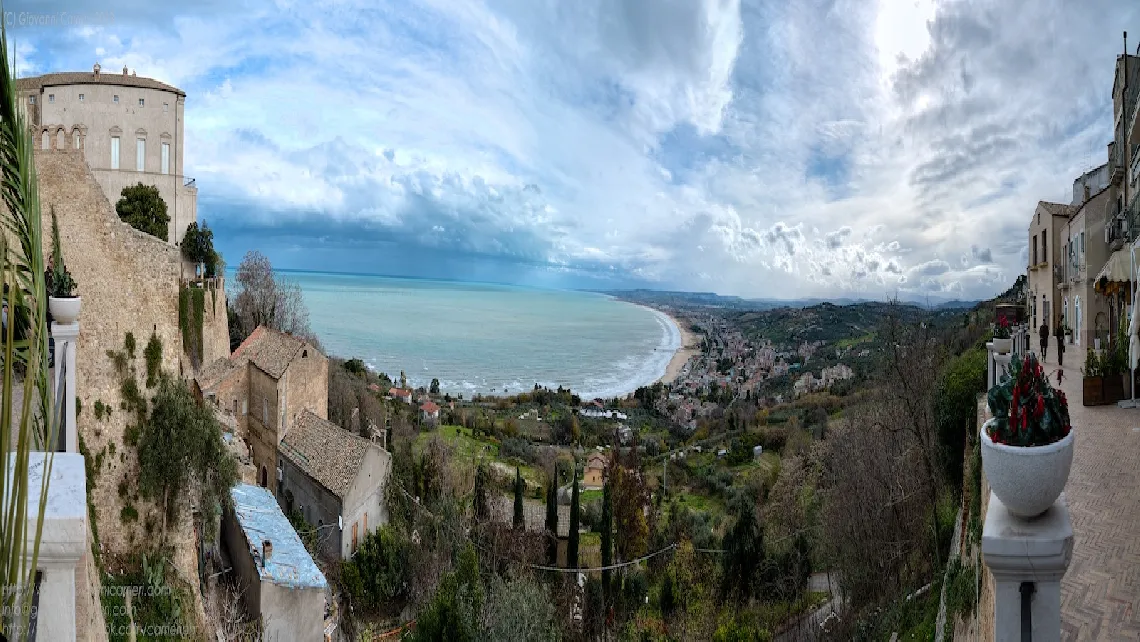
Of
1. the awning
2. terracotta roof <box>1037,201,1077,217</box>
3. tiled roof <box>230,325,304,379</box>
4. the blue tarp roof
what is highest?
terracotta roof <box>1037,201,1077,217</box>

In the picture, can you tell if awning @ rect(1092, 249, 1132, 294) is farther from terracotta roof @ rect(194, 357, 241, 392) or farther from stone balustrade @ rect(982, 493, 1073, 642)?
terracotta roof @ rect(194, 357, 241, 392)

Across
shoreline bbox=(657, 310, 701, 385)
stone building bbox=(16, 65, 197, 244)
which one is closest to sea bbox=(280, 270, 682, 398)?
shoreline bbox=(657, 310, 701, 385)

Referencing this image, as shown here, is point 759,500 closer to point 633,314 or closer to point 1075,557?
point 1075,557

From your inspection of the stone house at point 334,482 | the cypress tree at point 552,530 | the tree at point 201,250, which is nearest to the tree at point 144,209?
the tree at point 201,250

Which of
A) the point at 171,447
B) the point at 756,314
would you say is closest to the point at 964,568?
the point at 171,447

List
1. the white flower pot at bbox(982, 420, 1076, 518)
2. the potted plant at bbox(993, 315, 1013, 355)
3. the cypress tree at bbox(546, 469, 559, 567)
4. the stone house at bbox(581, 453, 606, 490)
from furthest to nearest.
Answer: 1. the stone house at bbox(581, 453, 606, 490)
2. the cypress tree at bbox(546, 469, 559, 567)
3. the potted plant at bbox(993, 315, 1013, 355)
4. the white flower pot at bbox(982, 420, 1076, 518)

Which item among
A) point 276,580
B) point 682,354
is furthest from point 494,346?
point 276,580

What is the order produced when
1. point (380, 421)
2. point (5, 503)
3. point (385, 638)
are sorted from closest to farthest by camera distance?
point (5, 503), point (385, 638), point (380, 421)
